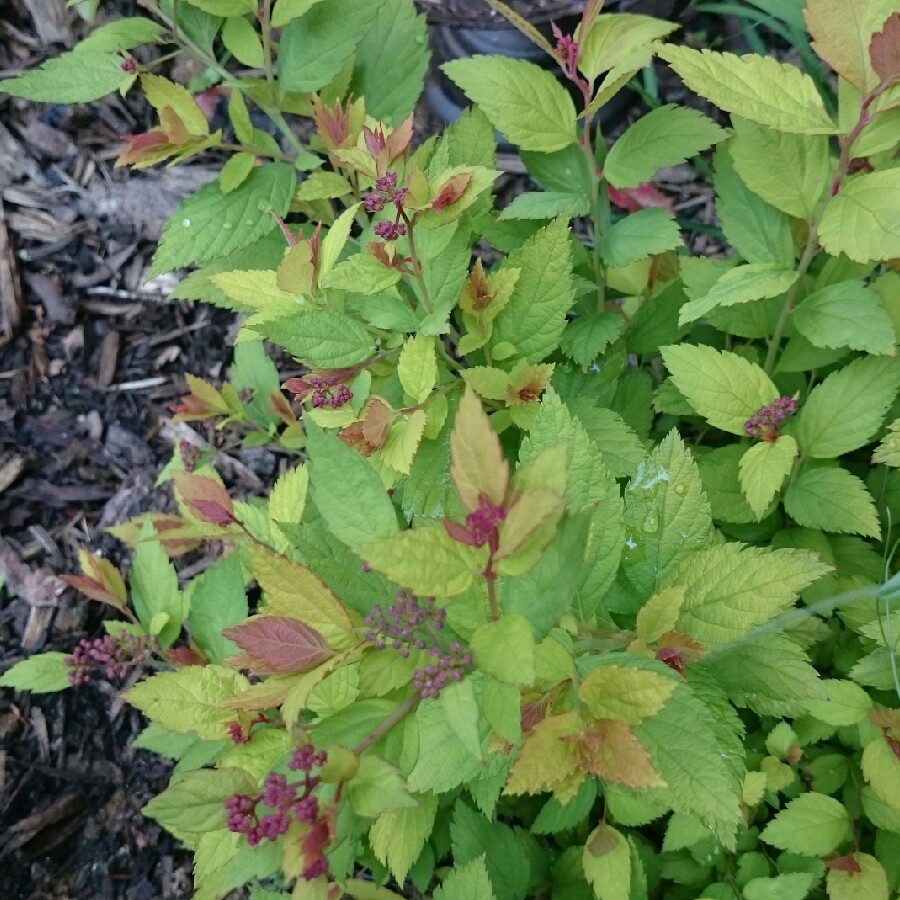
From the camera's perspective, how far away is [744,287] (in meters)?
1.36

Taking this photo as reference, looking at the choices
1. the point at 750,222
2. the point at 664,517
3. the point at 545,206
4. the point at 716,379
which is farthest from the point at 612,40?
the point at 664,517

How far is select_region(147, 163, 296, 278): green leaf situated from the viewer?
5.09ft

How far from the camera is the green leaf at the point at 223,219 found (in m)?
1.55

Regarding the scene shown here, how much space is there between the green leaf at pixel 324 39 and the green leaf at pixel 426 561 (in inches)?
42.9

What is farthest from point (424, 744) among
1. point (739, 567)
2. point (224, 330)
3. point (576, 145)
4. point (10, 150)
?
point (10, 150)

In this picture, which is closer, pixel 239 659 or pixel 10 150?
pixel 239 659

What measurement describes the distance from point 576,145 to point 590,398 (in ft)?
1.64

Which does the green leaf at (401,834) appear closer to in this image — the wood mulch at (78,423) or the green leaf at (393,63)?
the wood mulch at (78,423)

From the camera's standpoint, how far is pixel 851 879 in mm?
1452

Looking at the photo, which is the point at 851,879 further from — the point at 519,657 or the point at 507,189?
the point at 507,189

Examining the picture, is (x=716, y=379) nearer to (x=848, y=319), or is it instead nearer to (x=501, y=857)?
(x=848, y=319)

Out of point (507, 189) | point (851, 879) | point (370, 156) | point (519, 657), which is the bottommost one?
point (851, 879)

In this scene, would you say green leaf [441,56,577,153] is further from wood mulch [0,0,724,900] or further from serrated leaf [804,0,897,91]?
wood mulch [0,0,724,900]

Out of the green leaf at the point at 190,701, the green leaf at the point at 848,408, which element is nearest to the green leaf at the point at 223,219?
the green leaf at the point at 190,701
